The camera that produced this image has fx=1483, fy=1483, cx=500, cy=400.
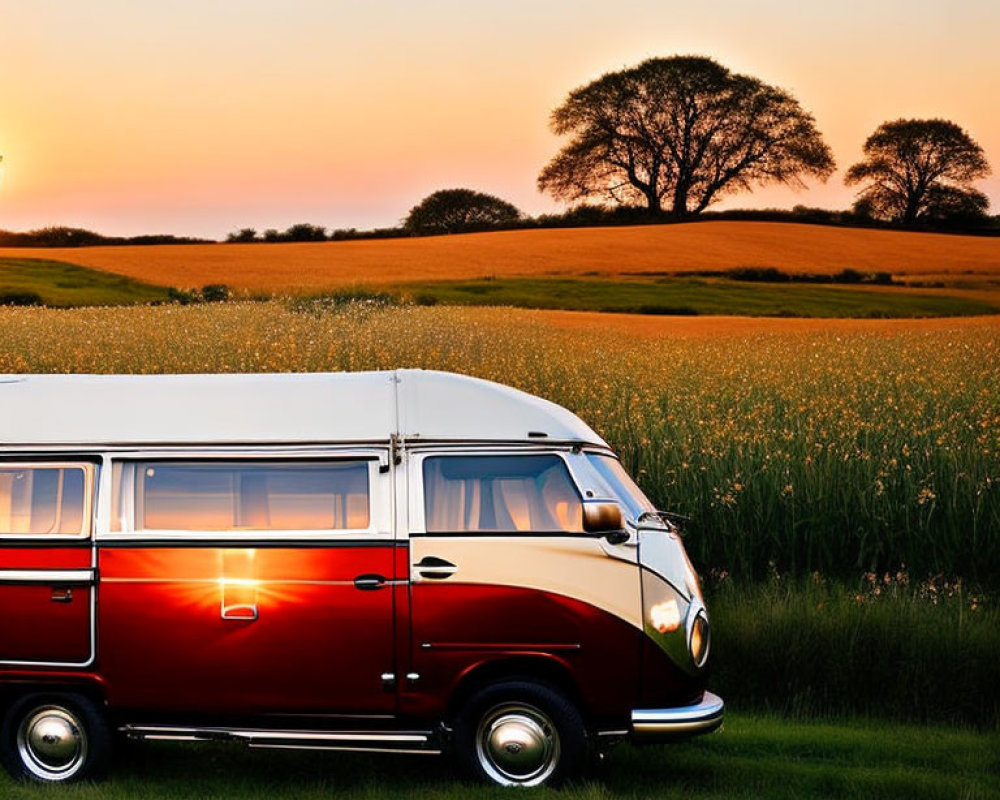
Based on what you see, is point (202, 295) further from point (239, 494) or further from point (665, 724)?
point (665, 724)

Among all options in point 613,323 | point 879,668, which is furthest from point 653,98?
point 879,668

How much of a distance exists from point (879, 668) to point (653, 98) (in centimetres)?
7333

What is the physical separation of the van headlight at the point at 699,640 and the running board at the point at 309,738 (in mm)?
1699

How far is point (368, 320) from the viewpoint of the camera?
34.6 metres

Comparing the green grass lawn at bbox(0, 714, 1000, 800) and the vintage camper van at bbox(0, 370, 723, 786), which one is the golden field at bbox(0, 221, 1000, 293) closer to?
the green grass lawn at bbox(0, 714, 1000, 800)

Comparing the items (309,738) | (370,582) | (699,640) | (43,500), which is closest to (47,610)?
(43,500)

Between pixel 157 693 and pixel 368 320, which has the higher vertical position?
pixel 368 320

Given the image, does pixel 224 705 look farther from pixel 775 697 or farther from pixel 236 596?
pixel 775 697

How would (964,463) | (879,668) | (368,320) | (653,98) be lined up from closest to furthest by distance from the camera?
1. (879,668)
2. (964,463)
3. (368,320)
4. (653,98)

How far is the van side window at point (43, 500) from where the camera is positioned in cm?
955

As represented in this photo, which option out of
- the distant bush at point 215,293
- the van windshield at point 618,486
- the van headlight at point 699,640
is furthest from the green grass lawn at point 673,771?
the distant bush at point 215,293

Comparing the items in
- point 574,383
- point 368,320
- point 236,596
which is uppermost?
point 368,320

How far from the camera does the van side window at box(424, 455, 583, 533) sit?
920 cm

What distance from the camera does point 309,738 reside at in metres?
9.32
